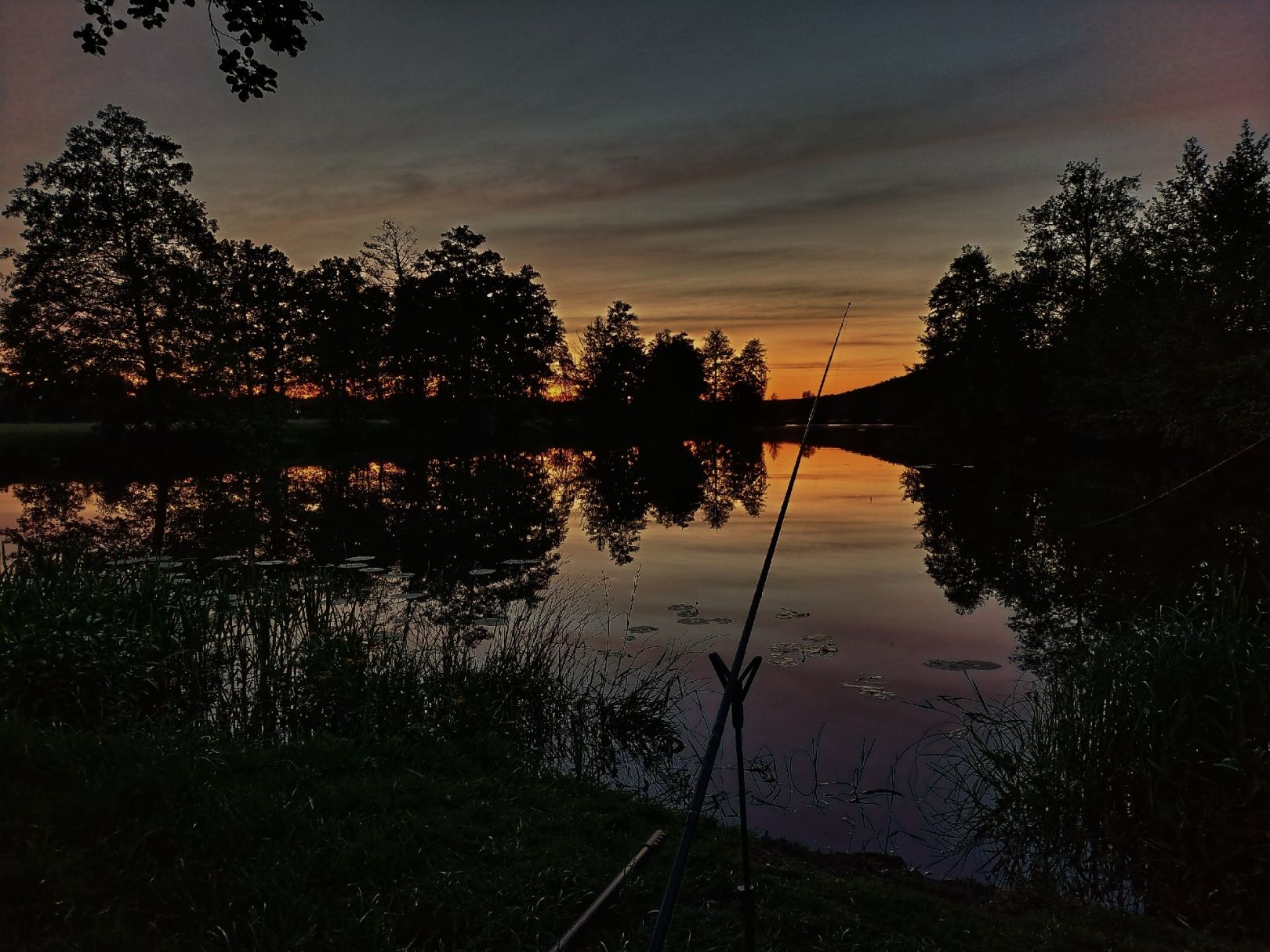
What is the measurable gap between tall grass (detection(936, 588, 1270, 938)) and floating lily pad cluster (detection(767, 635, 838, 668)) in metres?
4.04

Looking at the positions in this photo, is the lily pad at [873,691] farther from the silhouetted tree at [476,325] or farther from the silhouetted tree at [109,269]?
the silhouetted tree at [476,325]

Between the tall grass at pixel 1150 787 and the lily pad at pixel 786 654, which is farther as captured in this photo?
the lily pad at pixel 786 654

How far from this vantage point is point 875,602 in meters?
16.2

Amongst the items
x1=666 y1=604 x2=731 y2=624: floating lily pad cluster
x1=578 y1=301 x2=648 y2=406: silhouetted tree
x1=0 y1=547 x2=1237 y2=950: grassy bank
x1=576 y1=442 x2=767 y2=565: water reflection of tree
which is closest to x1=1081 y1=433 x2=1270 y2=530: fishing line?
x1=0 y1=547 x2=1237 y2=950: grassy bank

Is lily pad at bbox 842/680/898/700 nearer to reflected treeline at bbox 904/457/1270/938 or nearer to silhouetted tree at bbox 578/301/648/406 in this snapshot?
reflected treeline at bbox 904/457/1270/938

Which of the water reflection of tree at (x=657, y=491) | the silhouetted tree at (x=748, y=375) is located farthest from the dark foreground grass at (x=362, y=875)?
the silhouetted tree at (x=748, y=375)

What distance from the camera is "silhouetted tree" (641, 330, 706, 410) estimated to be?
102688 millimetres

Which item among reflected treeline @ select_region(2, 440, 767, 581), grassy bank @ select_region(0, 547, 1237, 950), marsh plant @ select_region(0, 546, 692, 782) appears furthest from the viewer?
reflected treeline @ select_region(2, 440, 767, 581)

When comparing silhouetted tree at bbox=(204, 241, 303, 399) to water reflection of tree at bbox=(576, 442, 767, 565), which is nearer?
water reflection of tree at bbox=(576, 442, 767, 565)

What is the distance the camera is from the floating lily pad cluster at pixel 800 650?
39.2 feet

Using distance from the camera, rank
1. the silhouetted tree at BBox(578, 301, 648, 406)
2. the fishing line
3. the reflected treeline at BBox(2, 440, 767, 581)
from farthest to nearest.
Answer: the silhouetted tree at BBox(578, 301, 648, 406), the reflected treeline at BBox(2, 440, 767, 581), the fishing line

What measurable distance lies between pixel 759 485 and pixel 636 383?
65.3m

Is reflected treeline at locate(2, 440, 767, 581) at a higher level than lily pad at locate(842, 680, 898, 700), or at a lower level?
higher

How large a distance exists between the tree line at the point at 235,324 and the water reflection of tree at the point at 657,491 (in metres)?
19.8
